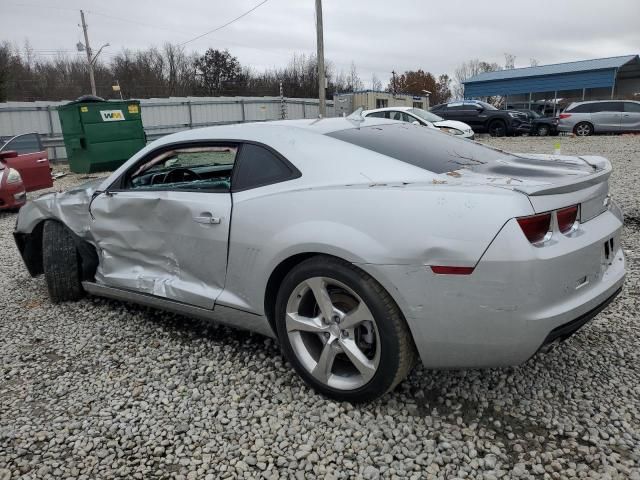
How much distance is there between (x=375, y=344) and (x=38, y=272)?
3299 mm

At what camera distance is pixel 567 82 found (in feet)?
119

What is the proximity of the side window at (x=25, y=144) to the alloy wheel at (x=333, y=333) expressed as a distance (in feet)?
26.5

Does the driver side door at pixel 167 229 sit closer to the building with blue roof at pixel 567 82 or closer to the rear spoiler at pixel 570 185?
the rear spoiler at pixel 570 185

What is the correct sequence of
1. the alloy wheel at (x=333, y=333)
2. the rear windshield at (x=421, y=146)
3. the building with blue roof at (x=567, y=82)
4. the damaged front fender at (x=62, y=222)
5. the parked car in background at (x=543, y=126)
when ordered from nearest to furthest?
the alloy wheel at (x=333, y=333) → the rear windshield at (x=421, y=146) → the damaged front fender at (x=62, y=222) → the parked car in background at (x=543, y=126) → the building with blue roof at (x=567, y=82)

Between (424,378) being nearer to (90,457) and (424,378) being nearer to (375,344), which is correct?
(375,344)

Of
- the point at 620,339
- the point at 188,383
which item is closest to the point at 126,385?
the point at 188,383

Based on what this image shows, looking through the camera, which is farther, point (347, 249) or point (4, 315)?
point (4, 315)

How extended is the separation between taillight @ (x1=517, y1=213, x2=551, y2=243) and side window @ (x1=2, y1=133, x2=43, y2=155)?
29.5 feet

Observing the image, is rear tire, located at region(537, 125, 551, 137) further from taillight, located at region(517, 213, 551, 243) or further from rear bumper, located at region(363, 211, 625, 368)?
taillight, located at region(517, 213, 551, 243)

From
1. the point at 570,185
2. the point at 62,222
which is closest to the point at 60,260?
the point at 62,222

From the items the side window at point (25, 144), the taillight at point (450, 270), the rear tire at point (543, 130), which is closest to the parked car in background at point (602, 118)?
the rear tire at point (543, 130)

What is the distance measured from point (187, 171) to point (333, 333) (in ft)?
7.02

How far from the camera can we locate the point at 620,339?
3.12 meters

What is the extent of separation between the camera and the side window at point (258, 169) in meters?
2.72
